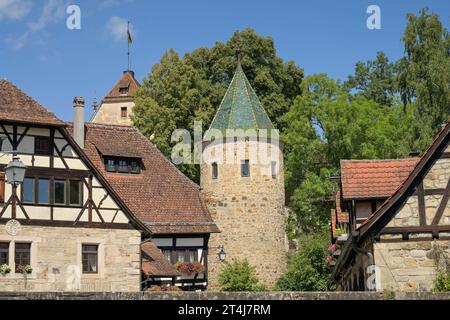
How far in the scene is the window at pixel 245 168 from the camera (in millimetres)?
45938

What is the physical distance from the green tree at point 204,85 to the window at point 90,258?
17757 mm

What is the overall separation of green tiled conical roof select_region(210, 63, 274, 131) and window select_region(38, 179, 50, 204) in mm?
15876

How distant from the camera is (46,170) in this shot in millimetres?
32031

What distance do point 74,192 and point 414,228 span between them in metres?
15.6

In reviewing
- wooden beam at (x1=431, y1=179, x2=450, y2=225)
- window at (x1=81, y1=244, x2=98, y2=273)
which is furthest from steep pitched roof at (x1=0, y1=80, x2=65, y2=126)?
wooden beam at (x1=431, y1=179, x2=450, y2=225)

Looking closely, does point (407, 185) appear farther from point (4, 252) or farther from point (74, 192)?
point (4, 252)

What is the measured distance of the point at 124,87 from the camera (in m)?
70.9

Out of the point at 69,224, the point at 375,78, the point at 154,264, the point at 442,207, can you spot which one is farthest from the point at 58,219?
the point at 375,78

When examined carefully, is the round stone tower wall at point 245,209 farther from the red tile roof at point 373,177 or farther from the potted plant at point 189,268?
the red tile roof at point 373,177

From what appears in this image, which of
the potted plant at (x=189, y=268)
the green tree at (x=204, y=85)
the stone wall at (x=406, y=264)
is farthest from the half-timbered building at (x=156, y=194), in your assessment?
the stone wall at (x=406, y=264)

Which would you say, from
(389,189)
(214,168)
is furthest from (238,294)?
(214,168)

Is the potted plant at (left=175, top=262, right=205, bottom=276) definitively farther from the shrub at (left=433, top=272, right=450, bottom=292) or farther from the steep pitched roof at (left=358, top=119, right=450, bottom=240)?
the shrub at (left=433, top=272, right=450, bottom=292)
